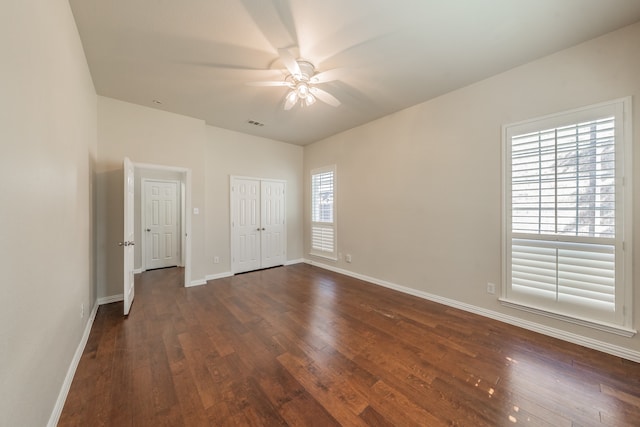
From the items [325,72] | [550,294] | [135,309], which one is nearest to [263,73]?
[325,72]

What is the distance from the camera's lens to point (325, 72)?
2.67 metres

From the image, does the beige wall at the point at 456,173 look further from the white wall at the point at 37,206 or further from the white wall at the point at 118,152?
the white wall at the point at 37,206

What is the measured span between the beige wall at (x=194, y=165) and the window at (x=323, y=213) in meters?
0.46

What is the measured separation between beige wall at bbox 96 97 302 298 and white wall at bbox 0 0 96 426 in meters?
1.48

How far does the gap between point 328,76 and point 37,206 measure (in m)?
2.72

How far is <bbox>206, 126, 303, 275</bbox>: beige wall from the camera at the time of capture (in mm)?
4555

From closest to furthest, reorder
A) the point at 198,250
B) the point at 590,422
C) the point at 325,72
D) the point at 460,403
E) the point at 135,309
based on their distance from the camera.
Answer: the point at 590,422
the point at 460,403
the point at 325,72
the point at 135,309
the point at 198,250

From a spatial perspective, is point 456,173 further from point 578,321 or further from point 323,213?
point 323,213

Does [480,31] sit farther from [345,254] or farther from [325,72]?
[345,254]

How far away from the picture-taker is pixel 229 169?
4766mm

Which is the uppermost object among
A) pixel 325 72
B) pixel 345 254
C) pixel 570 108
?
pixel 325 72

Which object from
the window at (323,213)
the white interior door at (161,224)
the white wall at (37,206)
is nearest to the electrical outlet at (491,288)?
the window at (323,213)

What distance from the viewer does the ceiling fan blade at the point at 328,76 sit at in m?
2.67

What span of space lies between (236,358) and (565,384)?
2658 mm
